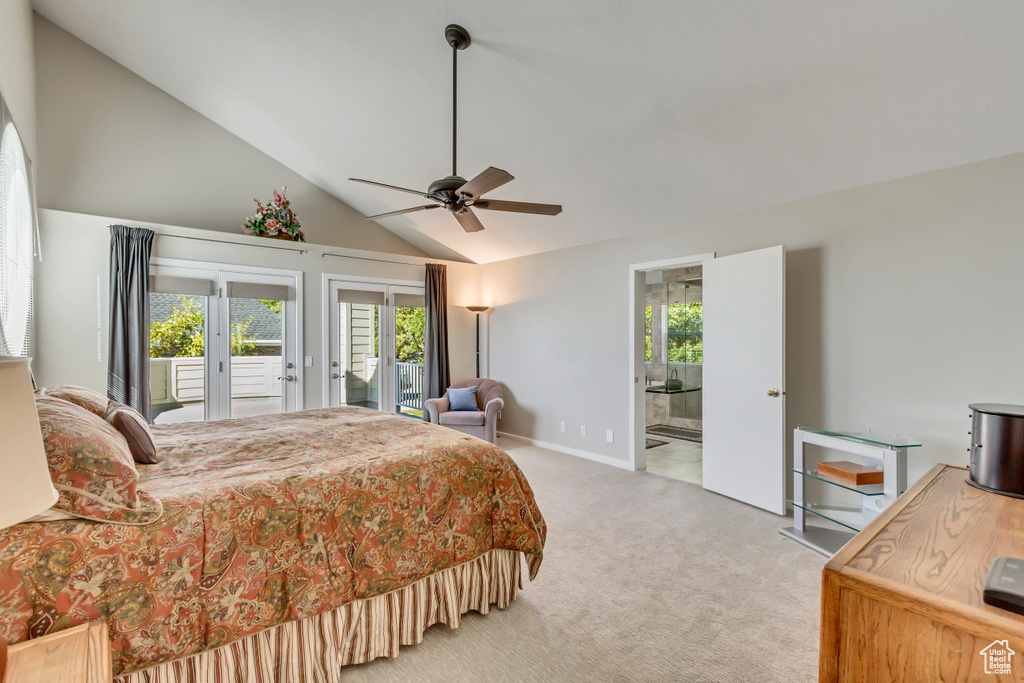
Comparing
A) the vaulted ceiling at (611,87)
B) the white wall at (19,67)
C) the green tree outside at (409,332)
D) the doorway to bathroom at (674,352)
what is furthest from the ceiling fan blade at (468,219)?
the doorway to bathroom at (674,352)

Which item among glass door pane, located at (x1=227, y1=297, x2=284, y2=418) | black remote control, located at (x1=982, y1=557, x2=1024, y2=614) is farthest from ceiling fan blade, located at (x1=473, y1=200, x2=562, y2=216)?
glass door pane, located at (x1=227, y1=297, x2=284, y2=418)

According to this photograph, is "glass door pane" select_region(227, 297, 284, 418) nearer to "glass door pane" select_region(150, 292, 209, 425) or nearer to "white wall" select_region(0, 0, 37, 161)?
"glass door pane" select_region(150, 292, 209, 425)

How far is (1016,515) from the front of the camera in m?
1.08

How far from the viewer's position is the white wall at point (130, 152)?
4.00 m

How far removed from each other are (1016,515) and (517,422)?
4877 millimetres

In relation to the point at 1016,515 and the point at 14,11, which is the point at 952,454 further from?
the point at 14,11

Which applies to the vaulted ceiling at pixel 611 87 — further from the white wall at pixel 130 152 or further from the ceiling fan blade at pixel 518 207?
the ceiling fan blade at pixel 518 207

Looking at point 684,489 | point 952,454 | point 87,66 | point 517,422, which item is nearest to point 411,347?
point 517,422

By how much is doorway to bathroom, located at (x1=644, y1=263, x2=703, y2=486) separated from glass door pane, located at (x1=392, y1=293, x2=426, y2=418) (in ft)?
10.6

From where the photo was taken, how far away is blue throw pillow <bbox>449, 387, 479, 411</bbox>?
17.7ft

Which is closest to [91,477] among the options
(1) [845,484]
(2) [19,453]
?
(2) [19,453]

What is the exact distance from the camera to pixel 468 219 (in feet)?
9.32

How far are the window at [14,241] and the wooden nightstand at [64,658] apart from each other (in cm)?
150

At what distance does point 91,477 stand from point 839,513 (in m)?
3.86
